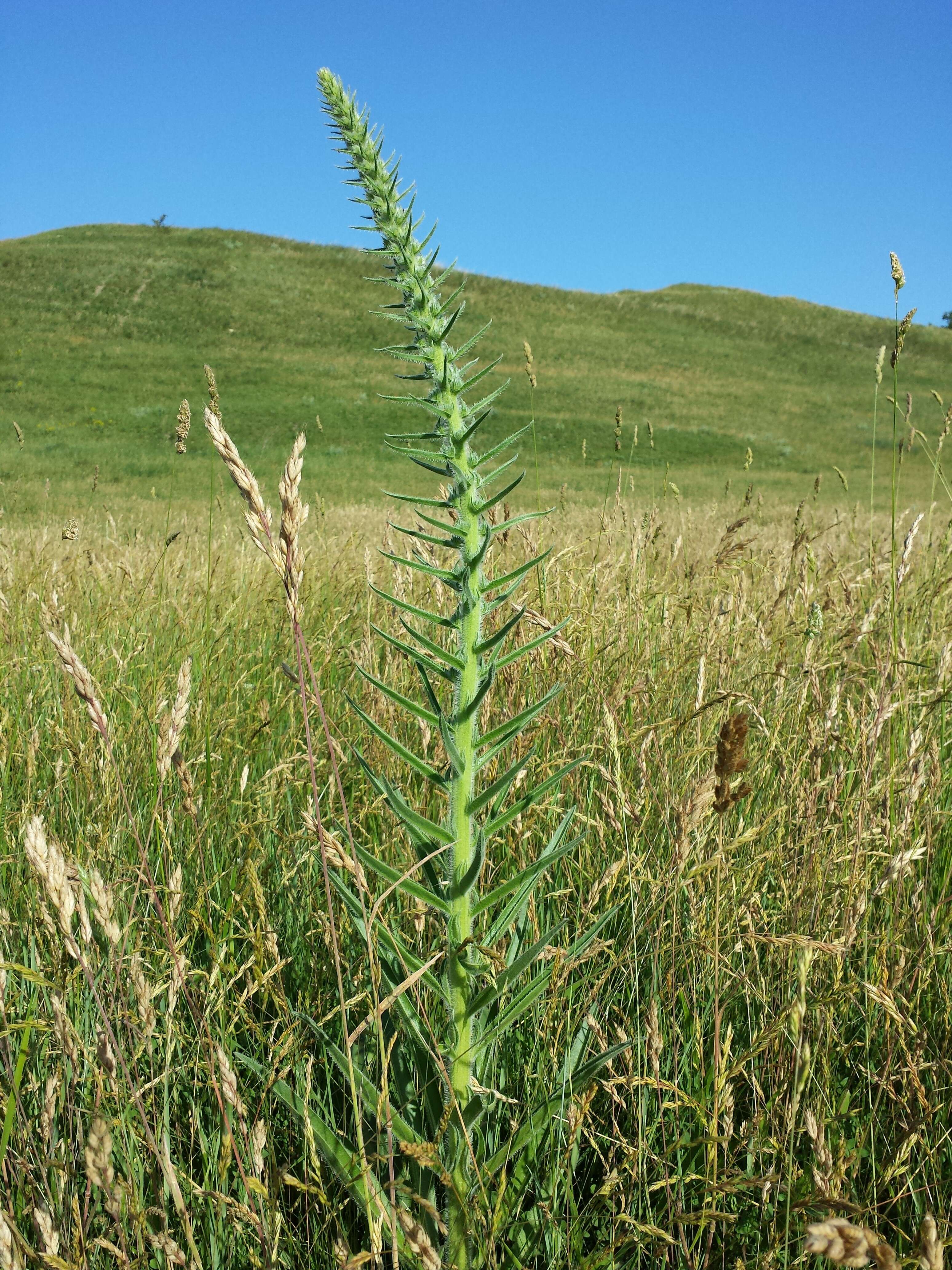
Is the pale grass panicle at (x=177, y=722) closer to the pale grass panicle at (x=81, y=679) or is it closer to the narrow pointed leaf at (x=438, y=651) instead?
→ the pale grass panicle at (x=81, y=679)

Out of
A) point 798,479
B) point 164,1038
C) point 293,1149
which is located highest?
point 798,479

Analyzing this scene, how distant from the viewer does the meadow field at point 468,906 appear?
3.72 ft

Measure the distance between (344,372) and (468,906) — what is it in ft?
91.5

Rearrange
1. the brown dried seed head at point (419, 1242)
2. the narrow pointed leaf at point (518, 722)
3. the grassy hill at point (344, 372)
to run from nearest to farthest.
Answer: the brown dried seed head at point (419, 1242) < the narrow pointed leaf at point (518, 722) < the grassy hill at point (344, 372)

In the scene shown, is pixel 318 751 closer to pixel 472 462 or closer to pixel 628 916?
pixel 628 916

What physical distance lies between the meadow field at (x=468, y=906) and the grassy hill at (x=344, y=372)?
377 inches

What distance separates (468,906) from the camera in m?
1.19

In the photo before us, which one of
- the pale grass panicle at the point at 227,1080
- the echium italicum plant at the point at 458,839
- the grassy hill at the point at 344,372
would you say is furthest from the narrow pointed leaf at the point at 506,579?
the grassy hill at the point at 344,372

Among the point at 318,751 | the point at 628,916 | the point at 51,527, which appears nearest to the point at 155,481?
the point at 51,527

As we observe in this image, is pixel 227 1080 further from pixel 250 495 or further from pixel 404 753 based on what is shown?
pixel 250 495

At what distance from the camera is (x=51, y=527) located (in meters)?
7.22

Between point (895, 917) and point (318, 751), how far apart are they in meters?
1.63

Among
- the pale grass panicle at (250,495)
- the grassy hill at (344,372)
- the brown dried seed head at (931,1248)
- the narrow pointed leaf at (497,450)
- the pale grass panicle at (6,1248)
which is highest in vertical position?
the grassy hill at (344,372)

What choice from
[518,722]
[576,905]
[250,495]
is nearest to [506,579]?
[518,722]
